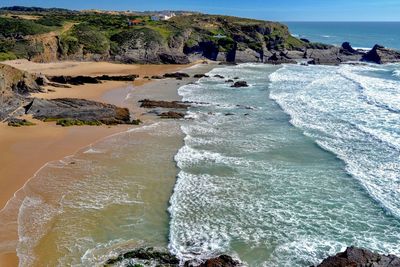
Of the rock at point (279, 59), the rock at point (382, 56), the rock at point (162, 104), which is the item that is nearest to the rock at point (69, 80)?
the rock at point (162, 104)

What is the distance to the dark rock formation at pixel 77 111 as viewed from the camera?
96.2 feet

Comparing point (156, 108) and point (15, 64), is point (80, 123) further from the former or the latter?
point (15, 64)

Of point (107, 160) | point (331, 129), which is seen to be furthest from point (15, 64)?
point (331, 129)

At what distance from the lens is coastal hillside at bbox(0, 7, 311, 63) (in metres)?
58.2

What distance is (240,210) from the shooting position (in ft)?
53.3

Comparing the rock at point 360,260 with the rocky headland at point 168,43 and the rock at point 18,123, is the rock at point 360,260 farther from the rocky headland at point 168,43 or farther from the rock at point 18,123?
the rocky headland at point 168,43

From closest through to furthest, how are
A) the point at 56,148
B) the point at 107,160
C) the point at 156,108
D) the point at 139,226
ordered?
the point at 139,226 → the point at 107,160 → the point at 56,148 → the point at 156,108

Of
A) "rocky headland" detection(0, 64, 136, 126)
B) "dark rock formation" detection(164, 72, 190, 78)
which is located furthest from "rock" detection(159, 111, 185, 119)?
"dark rock formation" detection(164, 72, 190, 78)

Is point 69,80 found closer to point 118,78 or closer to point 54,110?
point 118,78

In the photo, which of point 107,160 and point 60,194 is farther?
point 107,160

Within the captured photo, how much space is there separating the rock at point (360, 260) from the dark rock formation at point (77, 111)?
20593 mm

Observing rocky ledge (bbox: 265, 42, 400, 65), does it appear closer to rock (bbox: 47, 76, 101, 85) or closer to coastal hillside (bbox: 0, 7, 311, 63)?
coastal hillside (bbox: 0, 7, 311, 63)

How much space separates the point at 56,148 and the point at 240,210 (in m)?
11.8

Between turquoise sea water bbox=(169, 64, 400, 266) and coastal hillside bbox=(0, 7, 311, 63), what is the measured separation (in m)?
32.0
